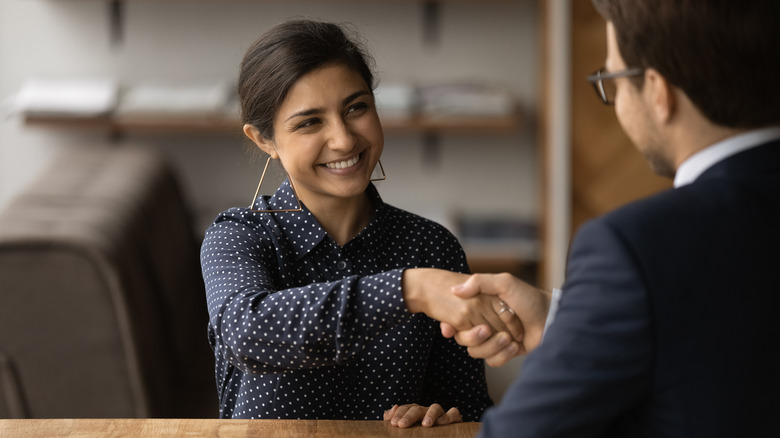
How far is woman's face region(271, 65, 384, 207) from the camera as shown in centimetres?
160

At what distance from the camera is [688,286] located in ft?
3.05

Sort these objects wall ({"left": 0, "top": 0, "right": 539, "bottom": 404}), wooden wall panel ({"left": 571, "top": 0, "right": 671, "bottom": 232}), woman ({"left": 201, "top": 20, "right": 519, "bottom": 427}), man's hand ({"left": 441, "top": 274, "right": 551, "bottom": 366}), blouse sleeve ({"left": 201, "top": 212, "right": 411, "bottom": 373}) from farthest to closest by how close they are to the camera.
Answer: wall ({"left": 0, "top": 0, "right": 539, "bottom": 404}), wooden wall panel ({"left": 571, "top": 0, "right": 671, "bottom": 232}), woman ({"left": 201, "top": 20, "right": 519, "bottom": 427}), man's hand ({"left": 441, "top": 274, "right": 551, "bottom": 366}), blouse sleeve ({"left": 201, "top": 212, "right": 411, "bottom": 373})

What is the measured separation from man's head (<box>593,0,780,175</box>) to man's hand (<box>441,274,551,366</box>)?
394 millimetres

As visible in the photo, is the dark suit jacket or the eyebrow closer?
the dark suit jacket

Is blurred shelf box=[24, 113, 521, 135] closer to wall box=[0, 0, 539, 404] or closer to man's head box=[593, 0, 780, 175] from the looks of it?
wall box=[0, 0, 539, 404]

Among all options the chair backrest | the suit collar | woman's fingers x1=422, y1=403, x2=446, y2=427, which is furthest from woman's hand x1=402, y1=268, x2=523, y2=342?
the chair backrest

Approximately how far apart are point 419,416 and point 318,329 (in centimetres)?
25

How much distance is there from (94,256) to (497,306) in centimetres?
139

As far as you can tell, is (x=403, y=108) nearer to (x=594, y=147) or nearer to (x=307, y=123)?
(x=594, y=147)

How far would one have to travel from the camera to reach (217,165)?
160 inches

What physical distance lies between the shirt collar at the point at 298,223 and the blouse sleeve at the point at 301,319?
0.69ft

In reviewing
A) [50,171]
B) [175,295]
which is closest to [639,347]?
[175,295]

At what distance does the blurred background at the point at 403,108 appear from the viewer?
363 cm

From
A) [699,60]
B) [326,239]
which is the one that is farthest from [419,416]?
[699,60]
